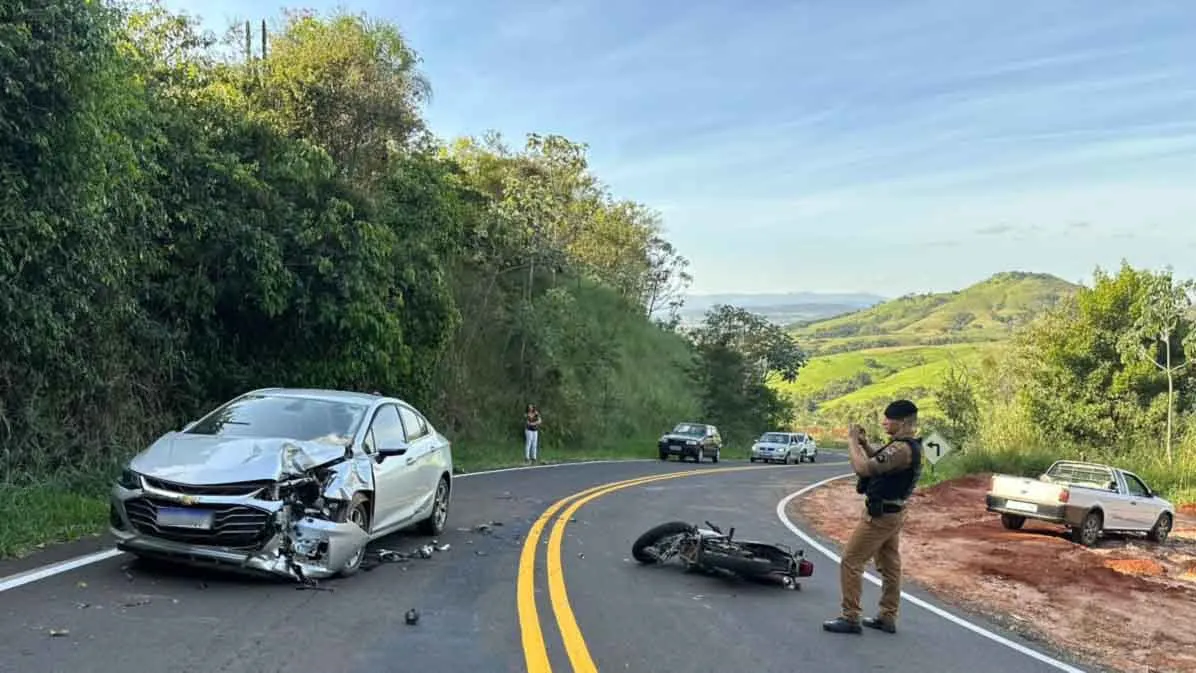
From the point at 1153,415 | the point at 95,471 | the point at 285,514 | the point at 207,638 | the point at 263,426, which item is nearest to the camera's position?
the point at 207,638

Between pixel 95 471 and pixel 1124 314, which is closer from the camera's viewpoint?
pixel 95 471

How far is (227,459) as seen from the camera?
7.55m

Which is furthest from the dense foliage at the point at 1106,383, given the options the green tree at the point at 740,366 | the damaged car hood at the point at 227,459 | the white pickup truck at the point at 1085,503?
the damaged car hood at the point at 227,459

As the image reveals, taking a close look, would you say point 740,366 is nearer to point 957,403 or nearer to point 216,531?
point 957,403

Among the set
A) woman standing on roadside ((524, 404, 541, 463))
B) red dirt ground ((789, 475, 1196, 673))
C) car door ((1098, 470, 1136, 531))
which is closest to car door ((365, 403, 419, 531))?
red dirt ground ((789, 475, 1196, 673))

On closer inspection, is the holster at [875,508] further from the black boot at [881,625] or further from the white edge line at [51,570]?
the white edge line at [51,570]

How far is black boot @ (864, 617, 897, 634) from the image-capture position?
755 cm

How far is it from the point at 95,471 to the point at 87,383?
4.79 ft

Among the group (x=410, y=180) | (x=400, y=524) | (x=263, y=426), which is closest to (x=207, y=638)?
(x=263, y=426)

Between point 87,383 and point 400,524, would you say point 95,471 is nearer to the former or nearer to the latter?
point 87,383

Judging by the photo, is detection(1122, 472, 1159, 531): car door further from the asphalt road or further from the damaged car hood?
the damaged car hood

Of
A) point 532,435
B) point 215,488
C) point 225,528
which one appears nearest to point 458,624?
point 225,528

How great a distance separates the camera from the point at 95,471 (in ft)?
40.2

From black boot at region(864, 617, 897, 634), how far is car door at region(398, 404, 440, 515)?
4.66 metres
